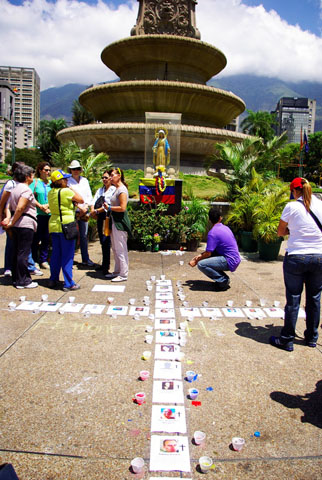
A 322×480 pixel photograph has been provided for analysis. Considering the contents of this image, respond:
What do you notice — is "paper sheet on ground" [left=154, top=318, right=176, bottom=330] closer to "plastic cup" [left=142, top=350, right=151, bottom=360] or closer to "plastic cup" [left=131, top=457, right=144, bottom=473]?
"plastic cup" [left=142, top=350, right=151, bottom=360]

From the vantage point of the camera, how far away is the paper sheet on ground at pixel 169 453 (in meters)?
2.37

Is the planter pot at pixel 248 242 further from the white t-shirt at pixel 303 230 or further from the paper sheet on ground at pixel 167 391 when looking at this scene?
the paper sheet on ground at pixel 167 391

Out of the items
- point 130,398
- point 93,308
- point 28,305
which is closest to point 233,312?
point 93,308

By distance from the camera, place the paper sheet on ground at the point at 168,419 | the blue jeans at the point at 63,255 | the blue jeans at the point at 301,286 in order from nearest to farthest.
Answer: the paper sheet on ground at the point at 168,419
the blue jeans at the point at 301,286
the blue jeans at the point at 63,255

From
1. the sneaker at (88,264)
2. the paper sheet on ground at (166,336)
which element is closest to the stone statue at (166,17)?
the sneaker at (88,264)

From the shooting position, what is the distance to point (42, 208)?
23.2 ft

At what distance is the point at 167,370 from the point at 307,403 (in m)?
1.29

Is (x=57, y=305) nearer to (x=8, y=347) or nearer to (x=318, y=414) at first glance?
(x=8, y=347)

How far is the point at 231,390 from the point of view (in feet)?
10.7

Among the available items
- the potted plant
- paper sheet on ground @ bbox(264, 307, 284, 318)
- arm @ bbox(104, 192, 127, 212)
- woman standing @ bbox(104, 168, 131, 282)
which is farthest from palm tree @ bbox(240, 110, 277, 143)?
paper sheet on ground @ bbox(264, 307, 284, 318)

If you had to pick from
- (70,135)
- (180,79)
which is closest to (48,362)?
(70,135)

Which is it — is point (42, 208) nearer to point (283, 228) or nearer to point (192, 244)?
point (192, 244)

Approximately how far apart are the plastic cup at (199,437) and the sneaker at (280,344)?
187 cm

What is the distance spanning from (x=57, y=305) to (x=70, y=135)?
15.3m
